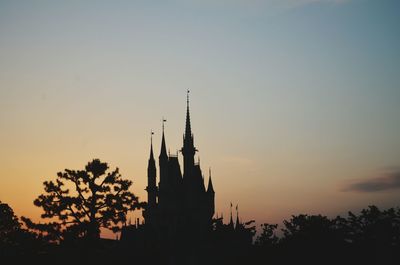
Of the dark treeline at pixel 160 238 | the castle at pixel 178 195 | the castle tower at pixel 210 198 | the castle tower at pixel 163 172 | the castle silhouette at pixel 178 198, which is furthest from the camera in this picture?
the castle tower at pixel 210 198

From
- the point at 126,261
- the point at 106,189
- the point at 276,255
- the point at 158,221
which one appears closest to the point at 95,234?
the point at 106,189

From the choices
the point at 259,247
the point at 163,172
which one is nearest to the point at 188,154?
the point at 163,172

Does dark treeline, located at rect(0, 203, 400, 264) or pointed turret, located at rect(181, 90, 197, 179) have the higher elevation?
pointed turret, located at rect(181, 90, 197, 179)

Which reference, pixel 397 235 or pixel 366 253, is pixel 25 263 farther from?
pixel 397 235

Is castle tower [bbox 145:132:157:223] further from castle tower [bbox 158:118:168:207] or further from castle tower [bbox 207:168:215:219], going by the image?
castle tower [bbox 207:168:215:219]

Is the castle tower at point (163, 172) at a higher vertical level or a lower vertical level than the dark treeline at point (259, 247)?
higher

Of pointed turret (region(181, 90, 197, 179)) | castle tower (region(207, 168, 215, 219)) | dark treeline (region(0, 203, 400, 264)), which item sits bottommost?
dark treeline (region(0, 203, 400, 264))

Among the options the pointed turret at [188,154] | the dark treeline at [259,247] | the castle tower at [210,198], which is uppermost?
the pointed turret at [188,154]

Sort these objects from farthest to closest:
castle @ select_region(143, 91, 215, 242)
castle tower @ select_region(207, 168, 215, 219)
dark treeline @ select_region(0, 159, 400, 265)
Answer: castle tower @ select_region(207, 168, 215, 219)
castle @ select_region(143, 91, 215, 242)
dark treeline @ select_region(0, 159, 400, 265)

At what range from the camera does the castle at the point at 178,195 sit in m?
93.8

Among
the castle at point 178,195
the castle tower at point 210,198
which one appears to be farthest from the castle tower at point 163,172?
the castle tower at point 210,198

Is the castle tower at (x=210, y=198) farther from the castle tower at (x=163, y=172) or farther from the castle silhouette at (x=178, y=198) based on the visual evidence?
the castle tower at (x=163, y=172)

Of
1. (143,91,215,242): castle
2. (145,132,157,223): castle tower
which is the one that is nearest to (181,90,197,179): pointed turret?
(143,91,215,242): castle

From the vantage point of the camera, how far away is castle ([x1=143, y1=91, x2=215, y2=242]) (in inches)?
3693
